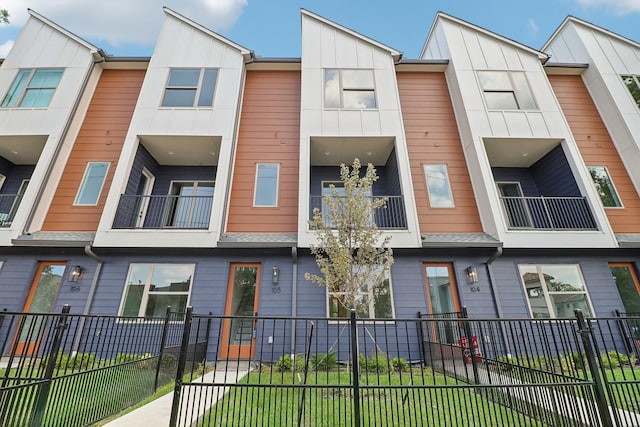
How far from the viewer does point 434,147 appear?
9211 millimetres

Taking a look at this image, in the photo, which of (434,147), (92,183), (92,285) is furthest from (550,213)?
(92,183)

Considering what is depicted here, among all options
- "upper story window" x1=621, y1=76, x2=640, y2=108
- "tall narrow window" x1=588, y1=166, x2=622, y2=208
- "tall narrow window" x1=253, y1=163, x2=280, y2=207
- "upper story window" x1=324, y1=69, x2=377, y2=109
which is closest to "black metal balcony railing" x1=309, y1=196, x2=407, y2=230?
"tall narrow window" x1=253, y1=163, x2=280, y2=207

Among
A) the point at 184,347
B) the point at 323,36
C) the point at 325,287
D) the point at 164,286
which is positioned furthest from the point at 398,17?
the point at 184,347

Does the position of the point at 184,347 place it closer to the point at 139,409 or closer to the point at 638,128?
the point at 139,409

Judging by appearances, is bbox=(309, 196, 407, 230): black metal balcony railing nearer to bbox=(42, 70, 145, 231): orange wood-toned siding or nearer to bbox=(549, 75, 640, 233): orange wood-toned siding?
bbox=(549, 75, 640, 233): orange wood-toned siding

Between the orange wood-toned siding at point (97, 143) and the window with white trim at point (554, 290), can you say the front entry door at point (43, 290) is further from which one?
the window with white trim at point (554, 290)

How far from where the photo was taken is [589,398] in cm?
311

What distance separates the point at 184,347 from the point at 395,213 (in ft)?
21.4

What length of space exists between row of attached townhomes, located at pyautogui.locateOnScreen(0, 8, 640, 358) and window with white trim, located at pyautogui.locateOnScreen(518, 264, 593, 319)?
0.04 metres

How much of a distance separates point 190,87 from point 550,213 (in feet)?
38.8

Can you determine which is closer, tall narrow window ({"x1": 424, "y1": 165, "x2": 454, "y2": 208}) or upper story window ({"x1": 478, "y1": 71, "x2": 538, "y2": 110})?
tall narrow window ({"x1": 424, "y1": 165, "x2": 454, "y2": 208})

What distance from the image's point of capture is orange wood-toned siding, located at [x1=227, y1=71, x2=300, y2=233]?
322 inches

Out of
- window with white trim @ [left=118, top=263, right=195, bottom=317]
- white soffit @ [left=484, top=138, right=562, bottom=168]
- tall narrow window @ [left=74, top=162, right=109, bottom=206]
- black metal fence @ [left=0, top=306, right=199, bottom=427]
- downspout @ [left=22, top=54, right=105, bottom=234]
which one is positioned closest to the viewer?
black metal fence @ [left=0, top=306, right=199, bottom=427]

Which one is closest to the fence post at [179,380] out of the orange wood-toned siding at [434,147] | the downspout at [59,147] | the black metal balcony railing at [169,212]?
the black metal balcony railing at [169,212]
